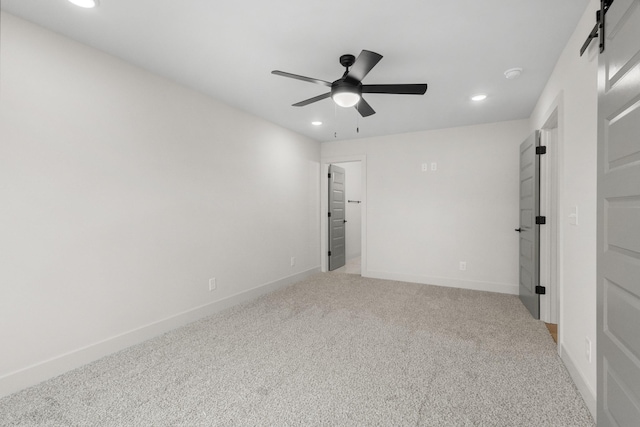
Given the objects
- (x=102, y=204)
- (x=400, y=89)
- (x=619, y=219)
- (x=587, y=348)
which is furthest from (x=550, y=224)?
(x=102, y=204)

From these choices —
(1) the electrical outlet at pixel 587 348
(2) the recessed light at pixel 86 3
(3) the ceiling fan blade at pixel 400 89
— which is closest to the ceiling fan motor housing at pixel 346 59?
(3) the ceiling fan blade at pixel 400 89

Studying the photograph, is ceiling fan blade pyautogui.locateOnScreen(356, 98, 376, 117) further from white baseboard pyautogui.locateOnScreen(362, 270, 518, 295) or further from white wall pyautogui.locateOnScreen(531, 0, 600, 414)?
white baseboard pyautogui.locateOnScreen(362, 270, 518, 295)

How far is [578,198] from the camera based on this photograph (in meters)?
1.98

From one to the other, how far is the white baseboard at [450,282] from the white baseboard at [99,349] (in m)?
2.35

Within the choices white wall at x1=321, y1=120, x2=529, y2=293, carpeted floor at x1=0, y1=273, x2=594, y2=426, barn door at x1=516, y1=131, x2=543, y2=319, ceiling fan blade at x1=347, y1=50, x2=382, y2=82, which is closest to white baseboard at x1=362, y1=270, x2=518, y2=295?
white wall at x1=321, y1=120, x2=529, y2=293

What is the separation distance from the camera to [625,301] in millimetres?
1211

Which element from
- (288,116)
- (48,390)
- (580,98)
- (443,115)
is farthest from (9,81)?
(443,115)

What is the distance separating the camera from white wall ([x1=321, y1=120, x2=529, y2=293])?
4109mm

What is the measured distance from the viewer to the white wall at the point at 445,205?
4109 mm

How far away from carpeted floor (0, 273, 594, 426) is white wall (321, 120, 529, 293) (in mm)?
1157

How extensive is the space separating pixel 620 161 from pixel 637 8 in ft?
1.89

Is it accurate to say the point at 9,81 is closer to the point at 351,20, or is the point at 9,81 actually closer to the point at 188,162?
the point at 188,162

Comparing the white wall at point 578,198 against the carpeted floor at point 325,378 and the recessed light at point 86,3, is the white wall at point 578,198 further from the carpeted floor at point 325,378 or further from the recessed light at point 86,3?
the recessed light at point 86,3

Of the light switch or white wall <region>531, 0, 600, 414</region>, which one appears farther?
the light switch
